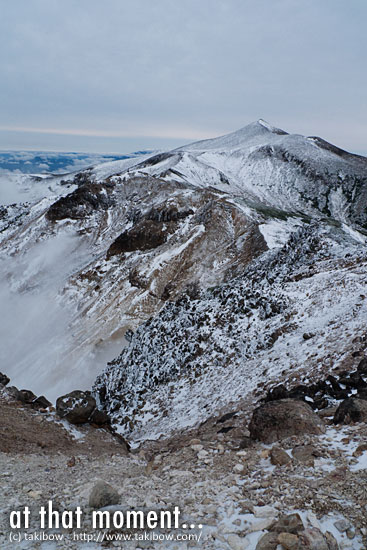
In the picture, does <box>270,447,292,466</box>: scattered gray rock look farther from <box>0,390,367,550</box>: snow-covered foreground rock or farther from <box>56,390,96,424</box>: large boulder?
<box>56,390,96,424</box>: large boulder

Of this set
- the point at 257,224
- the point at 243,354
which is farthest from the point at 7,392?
the point at 257,224

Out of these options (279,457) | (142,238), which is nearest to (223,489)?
(279,457)

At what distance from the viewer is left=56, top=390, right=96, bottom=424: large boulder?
1423cm

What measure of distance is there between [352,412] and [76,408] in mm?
11244

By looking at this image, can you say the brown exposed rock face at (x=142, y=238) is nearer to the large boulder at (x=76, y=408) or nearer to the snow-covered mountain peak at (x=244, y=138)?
the large boulder at (x=76, y=408)

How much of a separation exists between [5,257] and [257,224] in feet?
157

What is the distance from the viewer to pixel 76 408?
14.4 m

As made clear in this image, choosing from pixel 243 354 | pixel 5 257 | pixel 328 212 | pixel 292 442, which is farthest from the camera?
pixel 328 212

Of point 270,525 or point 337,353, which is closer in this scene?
point 270,525

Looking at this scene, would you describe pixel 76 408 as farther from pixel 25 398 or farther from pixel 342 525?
pixel 342 525

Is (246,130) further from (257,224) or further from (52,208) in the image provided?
(257,224)

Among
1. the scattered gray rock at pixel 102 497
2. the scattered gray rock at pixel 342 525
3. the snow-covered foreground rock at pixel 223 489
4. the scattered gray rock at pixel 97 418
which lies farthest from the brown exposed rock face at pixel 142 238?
the scattered gray rock at pixel 342 525

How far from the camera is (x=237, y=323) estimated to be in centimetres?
1986

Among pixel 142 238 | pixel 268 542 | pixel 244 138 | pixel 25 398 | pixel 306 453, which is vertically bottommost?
pixel 25 398
